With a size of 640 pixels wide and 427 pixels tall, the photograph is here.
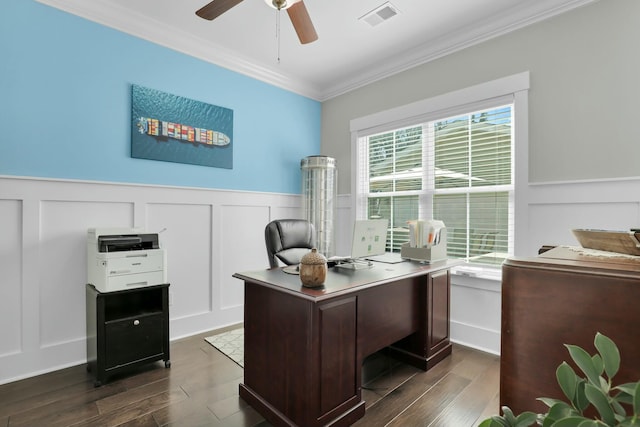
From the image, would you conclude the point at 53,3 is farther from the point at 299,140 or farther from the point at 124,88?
the point at 299,140

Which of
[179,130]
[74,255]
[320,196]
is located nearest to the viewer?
[74,255]

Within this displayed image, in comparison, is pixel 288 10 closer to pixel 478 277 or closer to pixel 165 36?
pixel 165 36

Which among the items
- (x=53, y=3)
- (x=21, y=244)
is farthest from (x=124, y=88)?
(x=21, y=244)

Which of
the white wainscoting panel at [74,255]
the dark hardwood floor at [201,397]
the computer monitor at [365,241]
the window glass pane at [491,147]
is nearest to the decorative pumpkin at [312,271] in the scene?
the computer monitor at [365,241]

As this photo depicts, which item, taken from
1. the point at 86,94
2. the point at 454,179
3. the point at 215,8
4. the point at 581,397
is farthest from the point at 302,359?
the point at 86,94

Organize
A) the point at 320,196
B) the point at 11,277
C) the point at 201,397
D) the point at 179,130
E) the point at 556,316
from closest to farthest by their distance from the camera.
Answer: the point at 556,316 → the point at 201,397 → the point at 11,277 → the point at 179,130 → the point at 320,196

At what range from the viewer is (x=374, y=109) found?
3.82 m

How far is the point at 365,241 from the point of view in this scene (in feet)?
7.64

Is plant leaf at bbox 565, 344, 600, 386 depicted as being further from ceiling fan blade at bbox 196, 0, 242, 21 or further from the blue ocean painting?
the blue ocean painting

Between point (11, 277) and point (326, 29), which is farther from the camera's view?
point (326, 29)

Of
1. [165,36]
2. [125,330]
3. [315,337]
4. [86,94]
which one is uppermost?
[165,36]

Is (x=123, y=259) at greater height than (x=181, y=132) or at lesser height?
lesser

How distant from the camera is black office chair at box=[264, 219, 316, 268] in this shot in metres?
2.63

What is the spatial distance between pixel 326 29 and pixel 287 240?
1.98 meters
